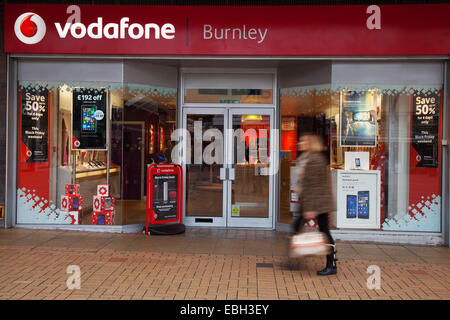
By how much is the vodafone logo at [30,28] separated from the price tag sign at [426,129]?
6.91 m

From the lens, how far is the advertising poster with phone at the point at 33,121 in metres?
8.52

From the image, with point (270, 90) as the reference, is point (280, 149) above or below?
below

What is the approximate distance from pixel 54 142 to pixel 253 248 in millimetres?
4361

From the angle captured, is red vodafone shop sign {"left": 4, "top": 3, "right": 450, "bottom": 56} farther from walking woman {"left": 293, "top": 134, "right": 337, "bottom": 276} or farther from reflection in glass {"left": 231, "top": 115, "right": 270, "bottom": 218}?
walking woman {"left": 293, "top": 134, "right": 337, "bottom": 276}

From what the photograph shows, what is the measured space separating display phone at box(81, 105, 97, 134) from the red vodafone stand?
134 centimetres

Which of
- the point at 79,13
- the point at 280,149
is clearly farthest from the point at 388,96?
the point at 79,13

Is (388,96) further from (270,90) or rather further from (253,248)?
(253,248)

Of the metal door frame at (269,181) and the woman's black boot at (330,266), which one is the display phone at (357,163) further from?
the woman's black boot at (330,266)

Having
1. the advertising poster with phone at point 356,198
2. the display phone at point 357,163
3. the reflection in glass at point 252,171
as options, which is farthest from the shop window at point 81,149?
the display phone at point 357,163

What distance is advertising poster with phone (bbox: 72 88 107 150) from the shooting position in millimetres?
8406

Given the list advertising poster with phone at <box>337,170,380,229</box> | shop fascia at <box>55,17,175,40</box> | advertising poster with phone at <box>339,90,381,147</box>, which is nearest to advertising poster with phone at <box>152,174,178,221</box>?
shop fascia at <box>55,17,175,40</box>

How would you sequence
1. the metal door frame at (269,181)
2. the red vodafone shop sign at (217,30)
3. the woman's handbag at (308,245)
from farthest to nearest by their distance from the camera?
the metal door frame at (269,181), the red vodafone shop sign at (217,30), the woman's handbag at (308,245)

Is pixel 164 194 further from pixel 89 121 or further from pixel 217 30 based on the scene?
pixel 217 30

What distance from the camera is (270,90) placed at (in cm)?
897
